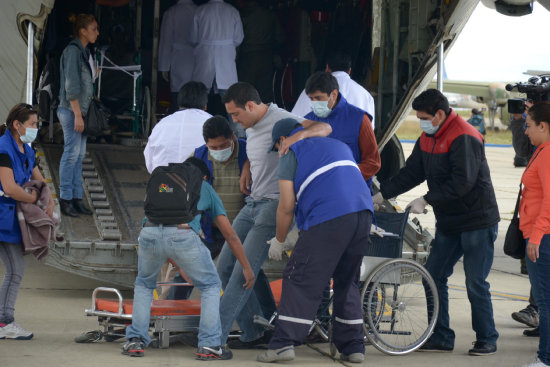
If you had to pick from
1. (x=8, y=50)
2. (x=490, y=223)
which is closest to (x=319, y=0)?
(x=8, y=50)

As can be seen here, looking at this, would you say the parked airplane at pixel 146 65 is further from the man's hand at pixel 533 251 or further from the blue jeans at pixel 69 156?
the man's hand at pixel 533 251

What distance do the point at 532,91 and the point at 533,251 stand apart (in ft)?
5.80

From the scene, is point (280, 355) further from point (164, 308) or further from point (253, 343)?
point (164, 308)

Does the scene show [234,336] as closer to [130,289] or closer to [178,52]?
[130,289]

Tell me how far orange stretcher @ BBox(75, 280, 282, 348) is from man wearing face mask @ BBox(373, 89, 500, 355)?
1.73 m

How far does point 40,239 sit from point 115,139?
504 centimetres

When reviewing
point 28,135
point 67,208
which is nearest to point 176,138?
point 28,135

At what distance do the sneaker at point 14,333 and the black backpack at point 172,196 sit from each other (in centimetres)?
139

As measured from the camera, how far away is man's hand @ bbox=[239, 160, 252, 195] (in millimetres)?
6141

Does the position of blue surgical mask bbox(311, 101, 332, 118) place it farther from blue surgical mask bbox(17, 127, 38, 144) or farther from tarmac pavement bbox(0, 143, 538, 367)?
blue surgical mask bbox(17, 127, 38, 144)

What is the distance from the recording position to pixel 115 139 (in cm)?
1103

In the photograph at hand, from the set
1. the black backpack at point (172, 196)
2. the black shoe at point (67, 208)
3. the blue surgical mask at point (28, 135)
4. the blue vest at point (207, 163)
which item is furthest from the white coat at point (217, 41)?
the black backpack at point (172, 196)

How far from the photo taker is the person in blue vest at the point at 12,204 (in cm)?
600

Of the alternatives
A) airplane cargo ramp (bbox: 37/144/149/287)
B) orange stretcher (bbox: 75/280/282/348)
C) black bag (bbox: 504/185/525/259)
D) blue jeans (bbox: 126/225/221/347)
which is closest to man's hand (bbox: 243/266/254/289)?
blue jeans (bbox: 126/225/221/347)
